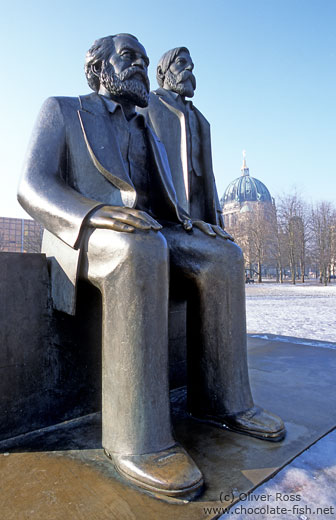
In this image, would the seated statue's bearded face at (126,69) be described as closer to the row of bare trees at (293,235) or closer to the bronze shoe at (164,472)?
the bronze shoe at (164,472)

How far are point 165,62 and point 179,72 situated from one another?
0.19 m

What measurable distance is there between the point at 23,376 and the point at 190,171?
192cm

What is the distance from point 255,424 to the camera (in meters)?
1.77

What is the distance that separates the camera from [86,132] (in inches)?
75.0

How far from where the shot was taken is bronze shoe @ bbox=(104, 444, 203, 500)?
128cm

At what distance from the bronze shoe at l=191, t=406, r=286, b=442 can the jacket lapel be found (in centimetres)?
114

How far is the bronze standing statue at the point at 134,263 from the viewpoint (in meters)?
1.46

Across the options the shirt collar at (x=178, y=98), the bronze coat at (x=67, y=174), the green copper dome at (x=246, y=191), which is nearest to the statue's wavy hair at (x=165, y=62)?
the shirt collar at (x=178, y=98)

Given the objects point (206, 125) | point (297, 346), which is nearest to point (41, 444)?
point (206, 125)

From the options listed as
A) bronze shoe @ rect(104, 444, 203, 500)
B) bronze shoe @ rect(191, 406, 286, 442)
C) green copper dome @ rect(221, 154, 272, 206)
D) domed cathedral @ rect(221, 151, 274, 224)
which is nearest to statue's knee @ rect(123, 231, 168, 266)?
bronze shoe @ rect(104, 444, 203, 500)

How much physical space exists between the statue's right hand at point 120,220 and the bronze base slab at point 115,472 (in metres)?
0.95

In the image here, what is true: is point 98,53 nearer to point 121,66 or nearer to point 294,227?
point 121,66

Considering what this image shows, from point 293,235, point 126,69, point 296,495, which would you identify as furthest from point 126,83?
point 293,235

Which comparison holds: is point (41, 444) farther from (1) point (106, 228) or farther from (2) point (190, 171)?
(2) point (190, 171)
